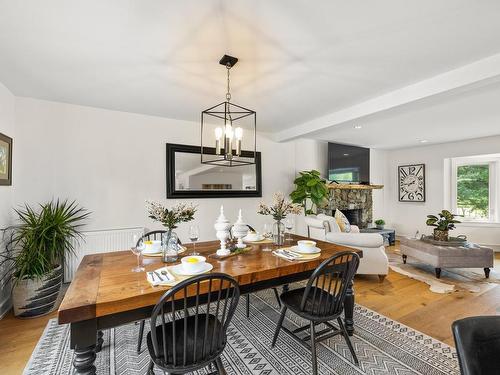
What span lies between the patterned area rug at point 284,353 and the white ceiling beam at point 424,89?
2.28 m

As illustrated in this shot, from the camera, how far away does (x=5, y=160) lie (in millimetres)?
2754

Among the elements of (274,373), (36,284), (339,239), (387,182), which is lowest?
(274,373)

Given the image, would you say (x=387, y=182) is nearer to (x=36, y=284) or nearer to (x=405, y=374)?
(x=405, y=374)

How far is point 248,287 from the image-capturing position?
5.65 ft

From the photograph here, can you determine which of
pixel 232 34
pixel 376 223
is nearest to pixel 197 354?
pixel 232 34

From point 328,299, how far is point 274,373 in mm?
646

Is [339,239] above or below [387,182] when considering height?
below

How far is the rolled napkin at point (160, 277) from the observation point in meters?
1.44

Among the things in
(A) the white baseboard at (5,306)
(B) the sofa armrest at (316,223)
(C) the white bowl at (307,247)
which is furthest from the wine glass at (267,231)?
(A) the white baseboard at (5,306)

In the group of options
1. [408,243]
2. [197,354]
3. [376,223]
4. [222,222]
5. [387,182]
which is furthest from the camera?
[387,182]

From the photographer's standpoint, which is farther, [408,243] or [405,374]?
[408,243]

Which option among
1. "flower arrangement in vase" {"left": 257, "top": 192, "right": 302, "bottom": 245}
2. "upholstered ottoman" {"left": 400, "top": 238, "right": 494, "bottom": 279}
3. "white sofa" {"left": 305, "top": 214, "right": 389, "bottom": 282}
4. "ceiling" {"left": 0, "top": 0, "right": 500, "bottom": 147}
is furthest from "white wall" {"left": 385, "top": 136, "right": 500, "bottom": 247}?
"flower arrangement in vase" {"left": 257, "top": 192, "right": 302, "bottom": 245}

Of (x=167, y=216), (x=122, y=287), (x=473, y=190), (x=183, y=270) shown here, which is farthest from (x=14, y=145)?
(x=473, y=190)

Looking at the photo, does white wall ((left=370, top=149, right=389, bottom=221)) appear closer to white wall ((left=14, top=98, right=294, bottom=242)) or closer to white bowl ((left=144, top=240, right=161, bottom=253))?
white wall ((left=14, top=98, right=294, bottom=242))
